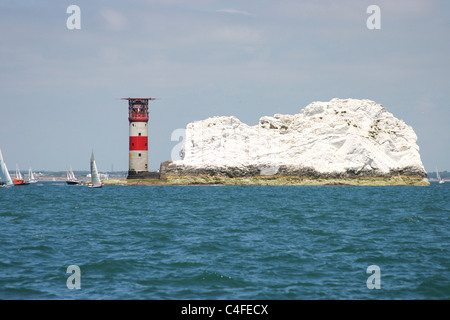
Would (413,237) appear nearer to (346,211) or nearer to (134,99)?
(346,211)

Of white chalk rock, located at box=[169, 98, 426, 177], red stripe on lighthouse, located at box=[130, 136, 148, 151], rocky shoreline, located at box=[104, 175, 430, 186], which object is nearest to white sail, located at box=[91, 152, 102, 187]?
rocky shoreline, located at box=[104, 175, 430, 186]

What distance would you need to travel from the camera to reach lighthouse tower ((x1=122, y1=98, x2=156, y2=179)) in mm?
95812

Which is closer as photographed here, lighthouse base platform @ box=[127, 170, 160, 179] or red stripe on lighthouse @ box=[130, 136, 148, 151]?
red stripe on lighthouse @ box=[130, 136, 148, 151]

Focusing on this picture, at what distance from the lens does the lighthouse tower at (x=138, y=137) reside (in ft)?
314

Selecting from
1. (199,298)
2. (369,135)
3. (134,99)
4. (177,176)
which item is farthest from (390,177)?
(199,298)

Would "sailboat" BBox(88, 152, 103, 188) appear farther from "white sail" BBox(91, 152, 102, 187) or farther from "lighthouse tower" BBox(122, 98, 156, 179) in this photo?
"lighthouse tower" BBox(122, 98, 156, 179)

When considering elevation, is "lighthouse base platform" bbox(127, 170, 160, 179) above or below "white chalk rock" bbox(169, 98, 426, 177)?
below

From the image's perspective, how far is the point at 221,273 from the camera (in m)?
17.5

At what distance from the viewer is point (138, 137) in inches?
3770

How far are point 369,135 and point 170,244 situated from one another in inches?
3726

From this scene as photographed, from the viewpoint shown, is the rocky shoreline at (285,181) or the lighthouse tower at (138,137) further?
the rocky shoreline at (285,181)

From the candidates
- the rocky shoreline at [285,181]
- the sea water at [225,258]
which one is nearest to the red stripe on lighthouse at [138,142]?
the rocky shoreline at [285,181]

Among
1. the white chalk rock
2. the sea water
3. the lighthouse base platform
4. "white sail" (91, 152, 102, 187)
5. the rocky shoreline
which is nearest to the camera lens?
the sea water

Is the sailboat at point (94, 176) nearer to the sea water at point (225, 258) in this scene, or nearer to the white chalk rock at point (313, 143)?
the white chalk rock at point (313, 143)
